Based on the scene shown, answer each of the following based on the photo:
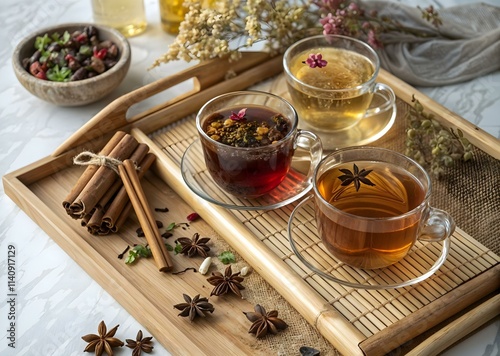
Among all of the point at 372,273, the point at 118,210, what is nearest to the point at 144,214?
the point at 118,210

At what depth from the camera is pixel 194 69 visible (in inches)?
75.7

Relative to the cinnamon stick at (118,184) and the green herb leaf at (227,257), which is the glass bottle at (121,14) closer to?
the cinnamon stick at (118,184)

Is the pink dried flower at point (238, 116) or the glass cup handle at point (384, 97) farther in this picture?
the glass cup handle at point (384, 97)

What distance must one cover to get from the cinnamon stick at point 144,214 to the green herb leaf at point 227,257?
11 cm

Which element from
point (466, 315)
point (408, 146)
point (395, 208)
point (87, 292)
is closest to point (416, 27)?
point (408, 146)

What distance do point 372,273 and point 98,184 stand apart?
628 millimetres

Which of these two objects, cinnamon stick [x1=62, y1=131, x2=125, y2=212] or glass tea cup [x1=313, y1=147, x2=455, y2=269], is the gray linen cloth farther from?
cinnamon stick [x1=62, y1=131, x2=125, y2=212]

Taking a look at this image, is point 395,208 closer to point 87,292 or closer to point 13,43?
point 87,292

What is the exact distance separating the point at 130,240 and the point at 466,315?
71 cm

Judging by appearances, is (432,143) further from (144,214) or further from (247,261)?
(144,214)

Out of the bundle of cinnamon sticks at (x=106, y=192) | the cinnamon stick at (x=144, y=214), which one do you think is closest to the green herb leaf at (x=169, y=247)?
the cinnamon stick at (x=144, y=214)

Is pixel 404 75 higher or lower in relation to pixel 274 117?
lower

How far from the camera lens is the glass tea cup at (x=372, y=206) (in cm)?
135

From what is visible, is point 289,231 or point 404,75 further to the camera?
point 404,75
